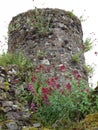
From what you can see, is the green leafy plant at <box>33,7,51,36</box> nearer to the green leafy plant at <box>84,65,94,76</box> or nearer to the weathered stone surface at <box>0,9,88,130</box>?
the weathered stone surface at <box>0,9,88,130</box>

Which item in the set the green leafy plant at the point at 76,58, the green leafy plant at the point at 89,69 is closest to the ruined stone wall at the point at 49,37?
the green leafy plant at the point at 76,58

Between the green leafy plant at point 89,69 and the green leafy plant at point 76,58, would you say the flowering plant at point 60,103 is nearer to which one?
the green leafy plant at point 76,58

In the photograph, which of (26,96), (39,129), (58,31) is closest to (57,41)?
(58,31)

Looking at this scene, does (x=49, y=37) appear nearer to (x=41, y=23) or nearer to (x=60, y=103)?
(x=41, y=23)

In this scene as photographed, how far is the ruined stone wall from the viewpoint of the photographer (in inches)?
307

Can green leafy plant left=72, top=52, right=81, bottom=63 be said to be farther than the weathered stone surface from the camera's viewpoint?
Yes

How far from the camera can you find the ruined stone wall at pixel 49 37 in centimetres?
780

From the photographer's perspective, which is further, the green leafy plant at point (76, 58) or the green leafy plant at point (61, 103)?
the green leafy plant at point (76, 58)

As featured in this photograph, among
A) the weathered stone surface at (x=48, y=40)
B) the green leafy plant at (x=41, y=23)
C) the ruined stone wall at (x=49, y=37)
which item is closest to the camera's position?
the weathered stone surface at (x=48, y=40)

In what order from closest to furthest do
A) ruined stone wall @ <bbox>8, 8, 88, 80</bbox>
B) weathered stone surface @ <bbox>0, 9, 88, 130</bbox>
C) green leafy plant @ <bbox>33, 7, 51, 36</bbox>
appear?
weathered stone surface @ <bbox>0, 9, 88, 130</bbox> → ruined stone wall @ <bbox>8, 8, 88, 80</bbox> → green leafy plant @ <bbox>33, 7, 51, 36</bbox>

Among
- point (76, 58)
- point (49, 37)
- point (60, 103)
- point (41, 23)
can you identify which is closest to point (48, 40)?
point (49, 37)

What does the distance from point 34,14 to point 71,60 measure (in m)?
1.30

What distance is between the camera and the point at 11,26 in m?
8.69

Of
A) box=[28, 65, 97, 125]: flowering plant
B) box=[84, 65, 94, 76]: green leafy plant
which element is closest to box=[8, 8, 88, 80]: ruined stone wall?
box=[84, 65, 94, 76]: green leafy plant
